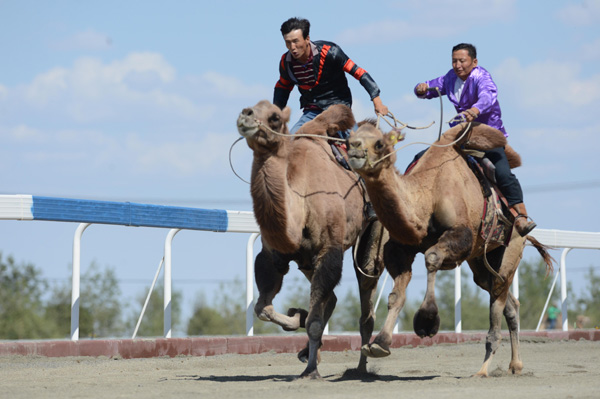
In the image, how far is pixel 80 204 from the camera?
1145cm

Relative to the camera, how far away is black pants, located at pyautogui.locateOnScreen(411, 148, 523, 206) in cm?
969

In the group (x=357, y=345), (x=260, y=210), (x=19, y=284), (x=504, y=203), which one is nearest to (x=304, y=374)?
(x=260, y=210)

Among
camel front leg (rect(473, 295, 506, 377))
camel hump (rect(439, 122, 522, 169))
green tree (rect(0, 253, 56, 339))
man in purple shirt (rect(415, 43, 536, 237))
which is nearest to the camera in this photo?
camel hump (rect(439, 122, 522, 169))

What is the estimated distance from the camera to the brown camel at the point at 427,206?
816 cm

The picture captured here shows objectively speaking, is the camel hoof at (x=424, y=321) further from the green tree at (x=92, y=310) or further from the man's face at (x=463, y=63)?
the green tree at (x=92, y=310)

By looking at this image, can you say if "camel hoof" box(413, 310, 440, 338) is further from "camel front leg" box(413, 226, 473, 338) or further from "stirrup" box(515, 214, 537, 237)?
"stirrup" box(515, 214, 537, 237)

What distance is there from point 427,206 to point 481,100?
146 cm

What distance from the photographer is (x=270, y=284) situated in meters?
8.83

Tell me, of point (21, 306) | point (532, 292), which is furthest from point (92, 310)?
point (532, 292)

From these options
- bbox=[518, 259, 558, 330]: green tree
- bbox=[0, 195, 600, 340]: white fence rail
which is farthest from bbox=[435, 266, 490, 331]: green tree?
bbox=[0, 195, 600, 340]: white fence rail

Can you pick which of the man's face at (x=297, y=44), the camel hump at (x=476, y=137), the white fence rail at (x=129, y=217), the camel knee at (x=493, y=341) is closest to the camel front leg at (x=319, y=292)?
the camel hump at (x=476, y=137)

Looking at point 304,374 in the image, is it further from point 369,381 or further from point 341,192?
point 341,192

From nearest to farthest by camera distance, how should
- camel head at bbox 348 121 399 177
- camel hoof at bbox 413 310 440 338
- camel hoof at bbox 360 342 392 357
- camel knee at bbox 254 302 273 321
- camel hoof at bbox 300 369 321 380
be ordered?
camel hoof at bbox 360 342 392 357 < camel head at bbox 348 121 399 177 < camel hoof at bbox 413 310 440 338 < camel knee at bbox 254 302 273 321 < camel hoof at bbox 300 369 321 380

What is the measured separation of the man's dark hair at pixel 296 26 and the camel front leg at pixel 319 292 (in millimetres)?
2469
